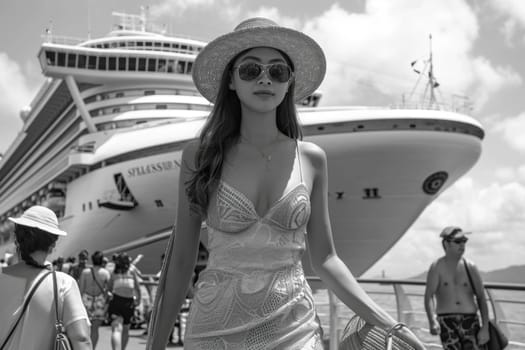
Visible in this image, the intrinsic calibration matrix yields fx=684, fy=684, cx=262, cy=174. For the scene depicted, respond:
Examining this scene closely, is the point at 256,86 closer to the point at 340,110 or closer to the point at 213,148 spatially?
the point at 213,148

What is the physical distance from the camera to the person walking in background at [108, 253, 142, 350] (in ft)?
24.7

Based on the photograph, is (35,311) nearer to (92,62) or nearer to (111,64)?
(111,64)

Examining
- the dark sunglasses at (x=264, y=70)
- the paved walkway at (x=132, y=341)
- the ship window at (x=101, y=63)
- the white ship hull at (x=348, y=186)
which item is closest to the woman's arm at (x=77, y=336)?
the dark sunglasses at (x=264, y=70)

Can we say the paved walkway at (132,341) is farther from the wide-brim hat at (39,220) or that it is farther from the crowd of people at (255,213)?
the crowd of people at (255,213)

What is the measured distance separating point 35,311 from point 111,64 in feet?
84.9

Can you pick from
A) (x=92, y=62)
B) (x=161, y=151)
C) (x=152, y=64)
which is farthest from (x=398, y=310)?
(x=92, y=62)

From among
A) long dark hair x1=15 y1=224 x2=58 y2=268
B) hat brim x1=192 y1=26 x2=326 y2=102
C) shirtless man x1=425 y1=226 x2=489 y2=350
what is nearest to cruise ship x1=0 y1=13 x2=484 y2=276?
shirtless man x1=425 y1=226 x2=489 y2=350

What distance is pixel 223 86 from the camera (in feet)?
6.07

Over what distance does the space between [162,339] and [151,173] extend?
19.8m

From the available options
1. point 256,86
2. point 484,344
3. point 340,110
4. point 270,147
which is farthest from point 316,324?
point 340,110

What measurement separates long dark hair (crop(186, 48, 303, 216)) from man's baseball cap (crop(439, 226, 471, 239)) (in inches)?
134

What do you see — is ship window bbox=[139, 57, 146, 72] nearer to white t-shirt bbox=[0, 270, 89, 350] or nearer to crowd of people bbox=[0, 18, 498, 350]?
white t-shirt bbox=[0, 270, 89, 350]

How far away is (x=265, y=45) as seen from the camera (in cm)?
178

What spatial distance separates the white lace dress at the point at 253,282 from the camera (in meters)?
1.50
